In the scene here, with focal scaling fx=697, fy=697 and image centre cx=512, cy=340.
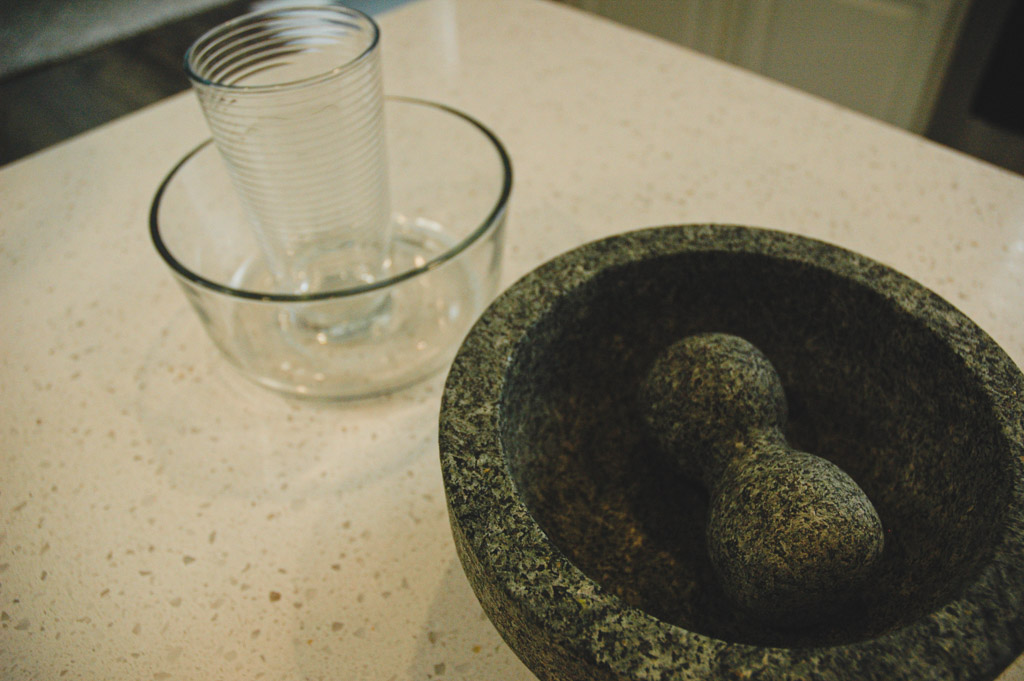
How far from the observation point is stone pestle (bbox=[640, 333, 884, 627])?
383mm

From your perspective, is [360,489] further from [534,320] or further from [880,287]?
[880,287]

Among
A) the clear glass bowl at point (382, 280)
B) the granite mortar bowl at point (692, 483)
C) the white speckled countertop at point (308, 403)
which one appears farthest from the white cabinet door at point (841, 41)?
A: the granite mortar bowl at point (692, 483)

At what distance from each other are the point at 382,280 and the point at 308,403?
126mm

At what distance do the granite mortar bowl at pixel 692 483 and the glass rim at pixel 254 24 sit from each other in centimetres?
25

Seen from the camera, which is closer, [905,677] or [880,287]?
[905,677]

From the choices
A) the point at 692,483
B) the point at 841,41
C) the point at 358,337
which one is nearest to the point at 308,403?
the point at 358,337

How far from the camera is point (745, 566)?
39cm

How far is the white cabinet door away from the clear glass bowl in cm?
167

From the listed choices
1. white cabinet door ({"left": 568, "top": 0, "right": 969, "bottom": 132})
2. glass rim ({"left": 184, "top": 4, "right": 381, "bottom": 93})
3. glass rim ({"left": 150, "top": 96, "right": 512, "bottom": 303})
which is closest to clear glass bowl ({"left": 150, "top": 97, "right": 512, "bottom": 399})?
glass rim ({"left": 150, "top": 96, "right": 512, "bottom": 303})

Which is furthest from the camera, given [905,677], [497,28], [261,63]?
→ [497,28]

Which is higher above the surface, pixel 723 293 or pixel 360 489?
pixel 723 293

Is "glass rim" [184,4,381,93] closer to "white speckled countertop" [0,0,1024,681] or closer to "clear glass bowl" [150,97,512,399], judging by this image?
"clear glass bowl" [150,97,512,399]

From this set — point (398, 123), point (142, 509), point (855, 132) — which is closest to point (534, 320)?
point (142, 509)

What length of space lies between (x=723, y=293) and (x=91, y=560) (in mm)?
502
